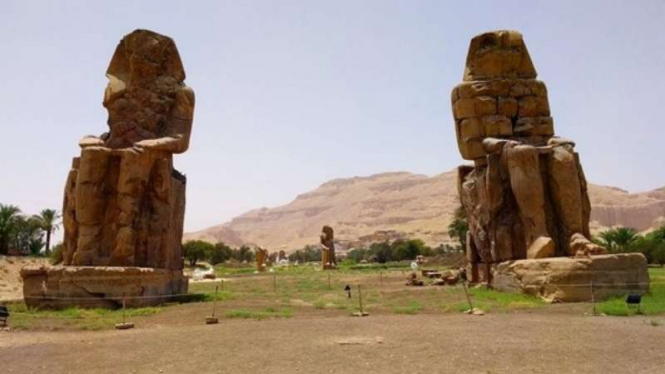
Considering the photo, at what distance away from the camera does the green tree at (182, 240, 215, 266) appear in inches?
2137

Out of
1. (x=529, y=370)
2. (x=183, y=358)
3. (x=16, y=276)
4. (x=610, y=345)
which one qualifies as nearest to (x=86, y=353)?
(x=183, y=358)

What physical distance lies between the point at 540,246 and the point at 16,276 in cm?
2306

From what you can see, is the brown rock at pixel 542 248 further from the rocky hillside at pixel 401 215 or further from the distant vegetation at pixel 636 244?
the rocky hillside at pixel 401 215

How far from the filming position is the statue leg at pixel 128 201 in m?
11.7

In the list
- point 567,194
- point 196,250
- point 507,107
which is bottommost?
point 196,250

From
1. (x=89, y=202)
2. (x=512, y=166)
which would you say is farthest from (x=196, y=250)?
(x=512, y=166)

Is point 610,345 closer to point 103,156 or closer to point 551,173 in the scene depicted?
point 551,173

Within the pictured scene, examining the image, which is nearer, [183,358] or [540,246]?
[183,358]

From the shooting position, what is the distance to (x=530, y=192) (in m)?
11.9

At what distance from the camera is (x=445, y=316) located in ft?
30.4

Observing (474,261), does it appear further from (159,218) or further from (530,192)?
(159,218)

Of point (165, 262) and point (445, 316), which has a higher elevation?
point (165, 262)

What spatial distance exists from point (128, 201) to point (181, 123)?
2.52 metres

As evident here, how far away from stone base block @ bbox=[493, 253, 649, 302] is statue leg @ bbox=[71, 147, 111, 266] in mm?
9089
